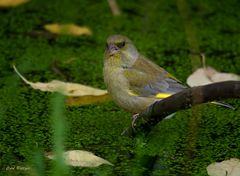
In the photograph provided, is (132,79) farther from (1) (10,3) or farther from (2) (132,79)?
(1) (10,3)

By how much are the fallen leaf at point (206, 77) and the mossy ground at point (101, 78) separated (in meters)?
0.17

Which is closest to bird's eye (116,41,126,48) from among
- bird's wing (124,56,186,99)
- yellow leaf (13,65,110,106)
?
bird's wing (124,56,186,99)

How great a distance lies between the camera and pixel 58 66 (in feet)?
19.0

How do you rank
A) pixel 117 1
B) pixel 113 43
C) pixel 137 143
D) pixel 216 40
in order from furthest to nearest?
pixel 117 1 < pixel 216 40 < pixel 113 43 < pixel 137 143

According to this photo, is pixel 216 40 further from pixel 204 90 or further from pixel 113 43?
pixel 204 90

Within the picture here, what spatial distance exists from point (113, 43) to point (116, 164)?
97 cm

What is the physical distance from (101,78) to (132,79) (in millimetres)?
856

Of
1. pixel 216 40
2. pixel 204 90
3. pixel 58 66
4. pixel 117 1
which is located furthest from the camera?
pixel 117 1

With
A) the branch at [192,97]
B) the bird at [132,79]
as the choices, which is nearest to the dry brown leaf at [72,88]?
the bird at [132,79]

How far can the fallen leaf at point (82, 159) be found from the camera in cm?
414

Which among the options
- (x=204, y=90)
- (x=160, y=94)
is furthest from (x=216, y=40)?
(x=204, y=90)

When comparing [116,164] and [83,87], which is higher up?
[83,87]

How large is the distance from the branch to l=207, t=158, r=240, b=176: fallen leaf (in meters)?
0.39

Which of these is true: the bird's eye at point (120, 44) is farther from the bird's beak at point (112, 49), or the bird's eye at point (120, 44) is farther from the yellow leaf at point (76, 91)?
the yellow leaf at point (76, 91)
